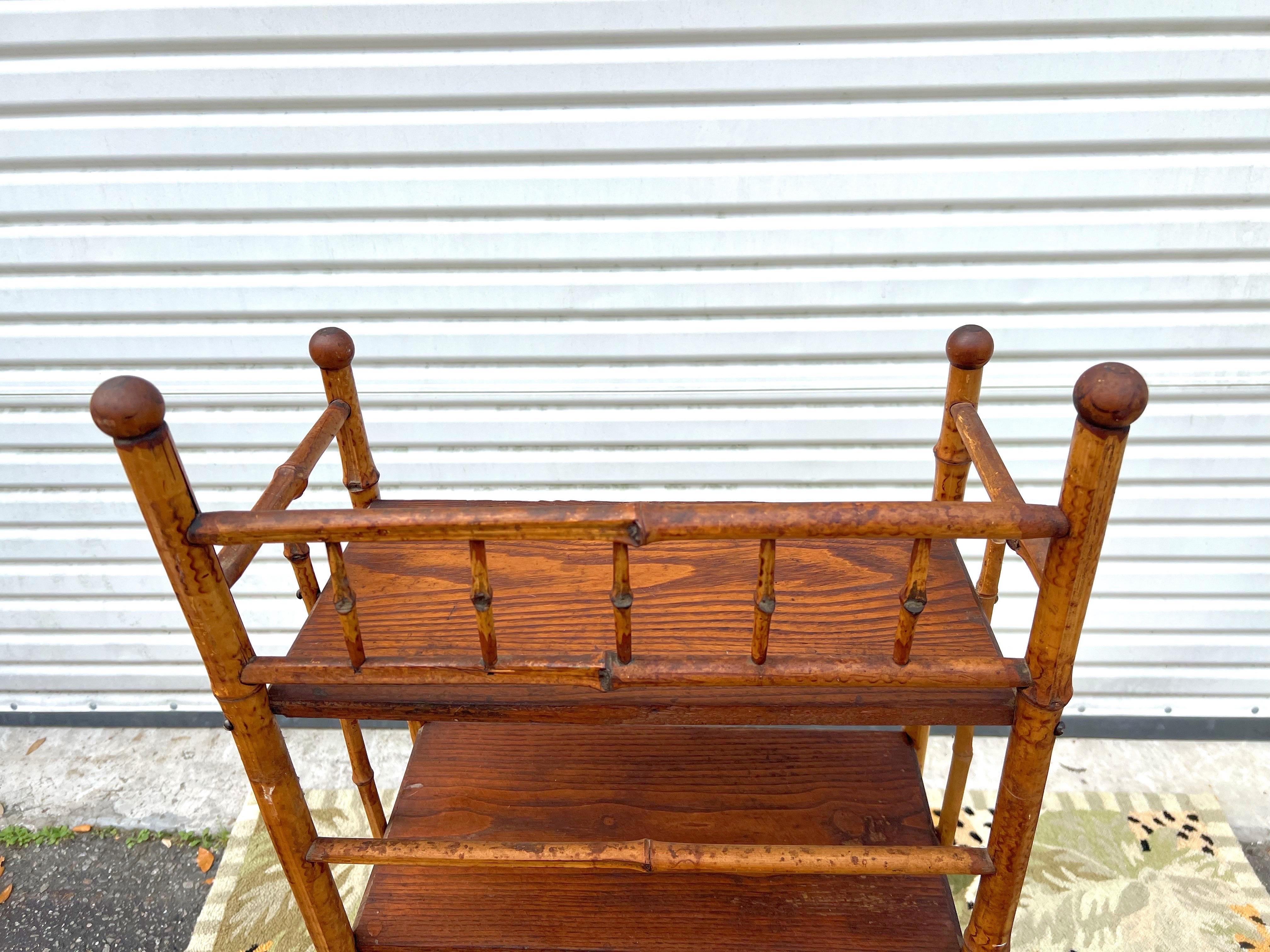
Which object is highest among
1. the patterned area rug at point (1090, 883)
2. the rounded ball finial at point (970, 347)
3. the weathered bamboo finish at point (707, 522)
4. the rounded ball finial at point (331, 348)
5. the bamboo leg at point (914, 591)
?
the rounded ball finial at point (331, 348)

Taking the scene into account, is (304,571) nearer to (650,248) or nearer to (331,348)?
(331,348)

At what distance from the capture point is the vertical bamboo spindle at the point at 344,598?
1314 mm

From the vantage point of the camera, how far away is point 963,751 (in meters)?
2.03

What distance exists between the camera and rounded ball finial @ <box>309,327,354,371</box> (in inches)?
68.6

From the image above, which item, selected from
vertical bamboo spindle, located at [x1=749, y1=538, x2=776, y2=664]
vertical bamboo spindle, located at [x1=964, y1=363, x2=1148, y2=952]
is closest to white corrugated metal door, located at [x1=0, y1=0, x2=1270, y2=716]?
vertical bamboo spindle, located at [x1=964, y1=363, x2=1148, y2=952]

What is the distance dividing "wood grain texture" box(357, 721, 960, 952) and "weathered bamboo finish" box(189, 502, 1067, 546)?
0.99m

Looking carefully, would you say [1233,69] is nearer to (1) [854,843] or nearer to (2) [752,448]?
(2) [752,448]

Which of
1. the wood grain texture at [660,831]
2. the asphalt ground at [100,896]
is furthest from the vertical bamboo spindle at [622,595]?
the asphalt ground at [100,896]

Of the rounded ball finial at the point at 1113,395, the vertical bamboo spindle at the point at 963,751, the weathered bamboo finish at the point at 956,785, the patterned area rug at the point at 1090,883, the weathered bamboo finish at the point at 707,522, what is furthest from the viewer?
the patterned area rug at the point at 1090,883

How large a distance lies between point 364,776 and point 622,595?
1184 mm

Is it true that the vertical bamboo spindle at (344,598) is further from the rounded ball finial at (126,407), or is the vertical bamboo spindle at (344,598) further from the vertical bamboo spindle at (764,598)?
the vertical bamboo spindle at (764,598)

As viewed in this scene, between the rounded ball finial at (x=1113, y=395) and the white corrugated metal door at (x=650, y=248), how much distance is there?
129 cm

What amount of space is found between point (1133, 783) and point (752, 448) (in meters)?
1.79

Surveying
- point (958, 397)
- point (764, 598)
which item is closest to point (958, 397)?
point (958, 397)
